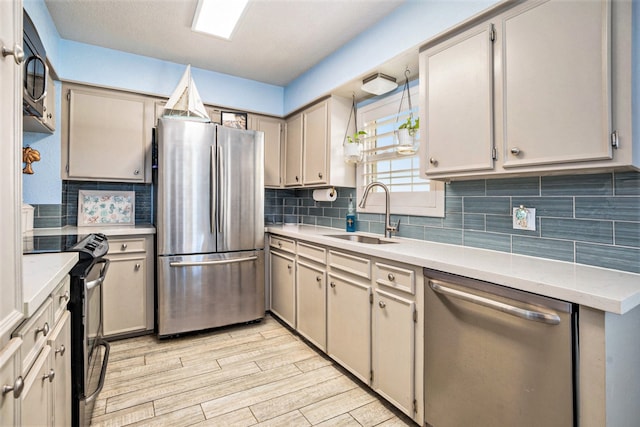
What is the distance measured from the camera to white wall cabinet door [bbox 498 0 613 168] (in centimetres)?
122

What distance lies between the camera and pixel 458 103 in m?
1.74

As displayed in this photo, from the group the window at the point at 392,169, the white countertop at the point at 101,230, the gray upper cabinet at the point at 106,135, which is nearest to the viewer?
the window at the point at 392,169

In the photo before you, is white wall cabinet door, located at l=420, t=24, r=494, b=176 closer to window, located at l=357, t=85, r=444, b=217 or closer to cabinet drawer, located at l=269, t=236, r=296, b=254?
window, located at l=357, t=85, r=444, b=217

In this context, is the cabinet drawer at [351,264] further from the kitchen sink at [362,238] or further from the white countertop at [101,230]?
the white countertop at [101,230]

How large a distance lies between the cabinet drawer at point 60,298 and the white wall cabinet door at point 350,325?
4.79 feet

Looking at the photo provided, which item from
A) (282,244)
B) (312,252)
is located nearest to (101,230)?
(282,244)

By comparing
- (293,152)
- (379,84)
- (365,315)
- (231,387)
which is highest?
(379,84)

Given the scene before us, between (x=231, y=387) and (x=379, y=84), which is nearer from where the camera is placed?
(x=231, y=387)

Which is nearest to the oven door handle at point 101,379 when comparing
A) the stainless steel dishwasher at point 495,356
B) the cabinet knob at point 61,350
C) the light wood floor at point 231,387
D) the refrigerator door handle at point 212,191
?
the light wood floor at point 231,387

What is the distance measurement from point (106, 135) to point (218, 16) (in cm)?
147

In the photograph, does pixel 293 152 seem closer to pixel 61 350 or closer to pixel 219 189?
pixel 219 189

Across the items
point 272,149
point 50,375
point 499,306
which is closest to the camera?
point 50,375

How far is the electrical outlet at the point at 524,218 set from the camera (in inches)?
66.0

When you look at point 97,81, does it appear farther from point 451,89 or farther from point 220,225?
point 451,89
